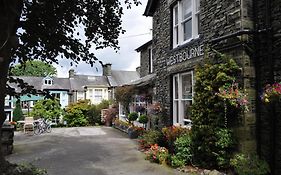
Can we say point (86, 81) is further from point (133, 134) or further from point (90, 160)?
point (90, 160)

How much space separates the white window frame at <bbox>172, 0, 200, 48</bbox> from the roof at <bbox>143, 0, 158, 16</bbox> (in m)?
2.77

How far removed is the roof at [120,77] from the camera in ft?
129

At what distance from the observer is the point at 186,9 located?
10.7 metres

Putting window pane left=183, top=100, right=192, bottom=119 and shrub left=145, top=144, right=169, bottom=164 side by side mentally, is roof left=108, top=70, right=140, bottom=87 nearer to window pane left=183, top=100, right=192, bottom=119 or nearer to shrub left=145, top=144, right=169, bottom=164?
window pane left=183, top=100, right=192, bottom=119

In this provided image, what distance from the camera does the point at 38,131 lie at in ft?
60.5

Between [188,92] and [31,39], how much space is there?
24.5ft

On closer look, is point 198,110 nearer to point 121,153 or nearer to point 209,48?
point 209,48

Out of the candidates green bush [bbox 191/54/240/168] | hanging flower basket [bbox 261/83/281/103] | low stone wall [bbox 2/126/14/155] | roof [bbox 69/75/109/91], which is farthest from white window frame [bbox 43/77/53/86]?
hanging flower basket [bbox 261/83/281/103]

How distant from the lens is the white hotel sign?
29.9ft

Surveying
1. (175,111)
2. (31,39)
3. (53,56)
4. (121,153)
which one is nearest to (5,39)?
(31,39)

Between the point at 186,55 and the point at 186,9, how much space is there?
2.11m

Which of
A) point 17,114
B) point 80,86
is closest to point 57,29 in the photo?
point 17,114

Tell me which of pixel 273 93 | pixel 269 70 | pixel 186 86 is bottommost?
pixel 273 93

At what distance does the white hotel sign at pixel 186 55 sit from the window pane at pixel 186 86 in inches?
28.6
